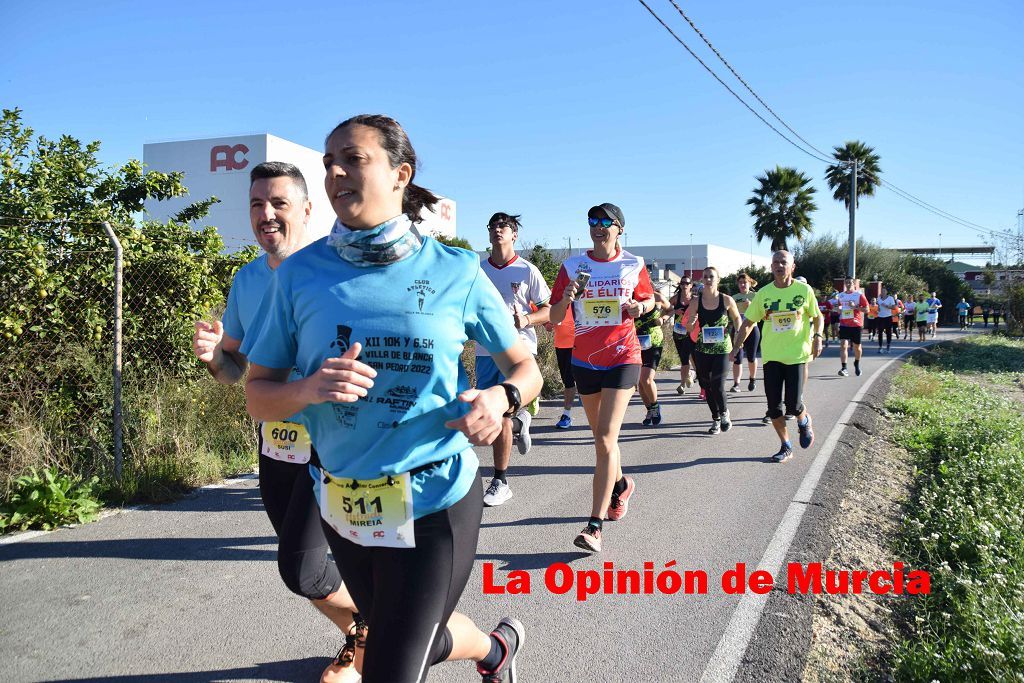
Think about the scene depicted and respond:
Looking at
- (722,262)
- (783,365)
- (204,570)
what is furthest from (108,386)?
(722,262)

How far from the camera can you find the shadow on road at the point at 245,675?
3.11 metres

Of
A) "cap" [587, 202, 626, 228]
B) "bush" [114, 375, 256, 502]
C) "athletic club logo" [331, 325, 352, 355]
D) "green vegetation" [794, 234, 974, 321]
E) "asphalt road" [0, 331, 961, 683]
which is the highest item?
"green vegetation" [794, 234, 974, 321]

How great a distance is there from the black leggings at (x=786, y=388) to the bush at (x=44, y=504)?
6.01 meters

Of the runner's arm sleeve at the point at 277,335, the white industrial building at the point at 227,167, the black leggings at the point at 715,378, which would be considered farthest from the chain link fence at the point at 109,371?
the white industrial building at the point at 227,167

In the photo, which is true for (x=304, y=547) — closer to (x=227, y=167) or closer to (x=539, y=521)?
(x=539, y=521)

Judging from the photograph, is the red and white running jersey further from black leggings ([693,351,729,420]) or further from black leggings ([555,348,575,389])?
black leggings ([693,351,729,420])

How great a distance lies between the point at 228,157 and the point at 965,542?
1785 inches

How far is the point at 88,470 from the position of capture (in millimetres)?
5855

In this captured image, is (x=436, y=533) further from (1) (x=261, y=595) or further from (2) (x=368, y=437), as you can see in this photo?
(1) (x=261, y=595)

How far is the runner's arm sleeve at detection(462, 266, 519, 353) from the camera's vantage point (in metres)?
2.14

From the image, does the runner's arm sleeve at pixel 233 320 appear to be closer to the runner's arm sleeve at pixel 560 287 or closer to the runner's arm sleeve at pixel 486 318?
the runner's arm sleeve at pixel 486 318

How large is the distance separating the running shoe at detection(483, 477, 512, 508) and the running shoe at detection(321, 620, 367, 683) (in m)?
2.68

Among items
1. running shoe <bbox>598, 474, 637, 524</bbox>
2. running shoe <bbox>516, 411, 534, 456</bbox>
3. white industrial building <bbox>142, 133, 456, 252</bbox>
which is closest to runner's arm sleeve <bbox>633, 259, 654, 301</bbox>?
running shoe <bbox>598, 474, 637, 524</bbox>

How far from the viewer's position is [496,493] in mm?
5820
